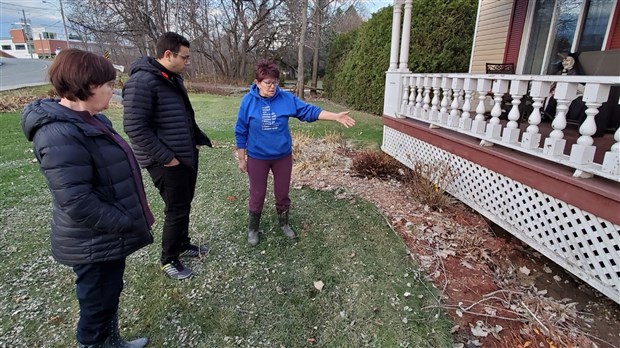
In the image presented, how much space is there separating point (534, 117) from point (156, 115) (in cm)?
313

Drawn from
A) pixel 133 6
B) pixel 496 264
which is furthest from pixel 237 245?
pixel 133 6

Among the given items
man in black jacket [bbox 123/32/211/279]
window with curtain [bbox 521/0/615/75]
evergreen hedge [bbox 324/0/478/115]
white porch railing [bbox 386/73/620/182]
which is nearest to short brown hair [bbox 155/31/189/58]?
man in black jacket [bbox 123/32/211/279]

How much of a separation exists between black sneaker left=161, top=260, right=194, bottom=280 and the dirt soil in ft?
6.32

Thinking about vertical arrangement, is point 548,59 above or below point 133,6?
below

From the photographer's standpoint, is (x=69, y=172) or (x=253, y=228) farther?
(x=253, y=228)

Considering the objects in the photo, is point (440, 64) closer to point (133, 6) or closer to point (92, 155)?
point (92, 155)

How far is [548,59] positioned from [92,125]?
25.4 ft

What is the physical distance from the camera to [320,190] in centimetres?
464

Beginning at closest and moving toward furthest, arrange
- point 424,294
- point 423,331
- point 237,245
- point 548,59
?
point 423,331 < point 424,294 < point 237,245 < point 548,59

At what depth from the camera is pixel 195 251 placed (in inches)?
121

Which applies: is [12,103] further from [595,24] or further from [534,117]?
[595,24]

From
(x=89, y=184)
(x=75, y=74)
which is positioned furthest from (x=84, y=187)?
(x=75, y=74)

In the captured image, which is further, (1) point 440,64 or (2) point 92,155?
→ (1) point 440,64

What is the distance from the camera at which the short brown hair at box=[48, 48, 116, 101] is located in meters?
1.47
